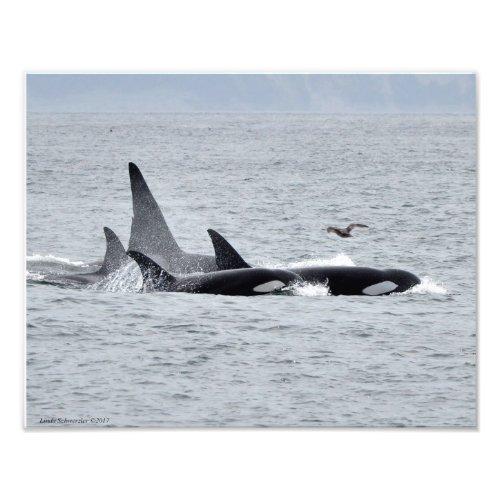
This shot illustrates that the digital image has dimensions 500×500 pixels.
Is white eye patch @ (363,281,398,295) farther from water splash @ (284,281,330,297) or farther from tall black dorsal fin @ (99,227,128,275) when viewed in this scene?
tall black dorsal fin @ (99,227,128,275)

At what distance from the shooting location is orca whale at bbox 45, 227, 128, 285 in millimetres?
16500

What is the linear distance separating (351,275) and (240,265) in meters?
1.28

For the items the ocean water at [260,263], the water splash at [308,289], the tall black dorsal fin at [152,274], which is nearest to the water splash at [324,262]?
the ocean water at [260,263]

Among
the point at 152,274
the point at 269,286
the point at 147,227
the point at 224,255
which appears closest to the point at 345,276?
the point at 269,286

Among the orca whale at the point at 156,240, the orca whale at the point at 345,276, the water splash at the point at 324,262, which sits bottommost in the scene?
the orca whale at the point at 345,276

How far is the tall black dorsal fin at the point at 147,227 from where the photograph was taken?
16.2m

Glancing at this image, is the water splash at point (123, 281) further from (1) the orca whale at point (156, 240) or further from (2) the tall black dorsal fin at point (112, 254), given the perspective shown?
(1) the orca whale at point (156, 240)

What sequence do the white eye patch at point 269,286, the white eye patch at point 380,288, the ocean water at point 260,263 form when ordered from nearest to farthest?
the ocean water at point 260,263 → the white eye patch at point 380,288 → the white eye patch at point 269,286

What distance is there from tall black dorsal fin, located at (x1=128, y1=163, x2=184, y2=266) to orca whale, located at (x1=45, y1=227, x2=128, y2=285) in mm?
304

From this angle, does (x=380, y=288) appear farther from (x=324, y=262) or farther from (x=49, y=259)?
(x=49, y=259)

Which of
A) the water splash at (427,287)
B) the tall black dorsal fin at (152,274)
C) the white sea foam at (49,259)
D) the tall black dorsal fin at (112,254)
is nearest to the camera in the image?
the white sea foam at (49,259)

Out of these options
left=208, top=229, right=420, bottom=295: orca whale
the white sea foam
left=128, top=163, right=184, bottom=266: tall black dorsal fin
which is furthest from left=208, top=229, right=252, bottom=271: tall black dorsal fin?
the white sea foam
